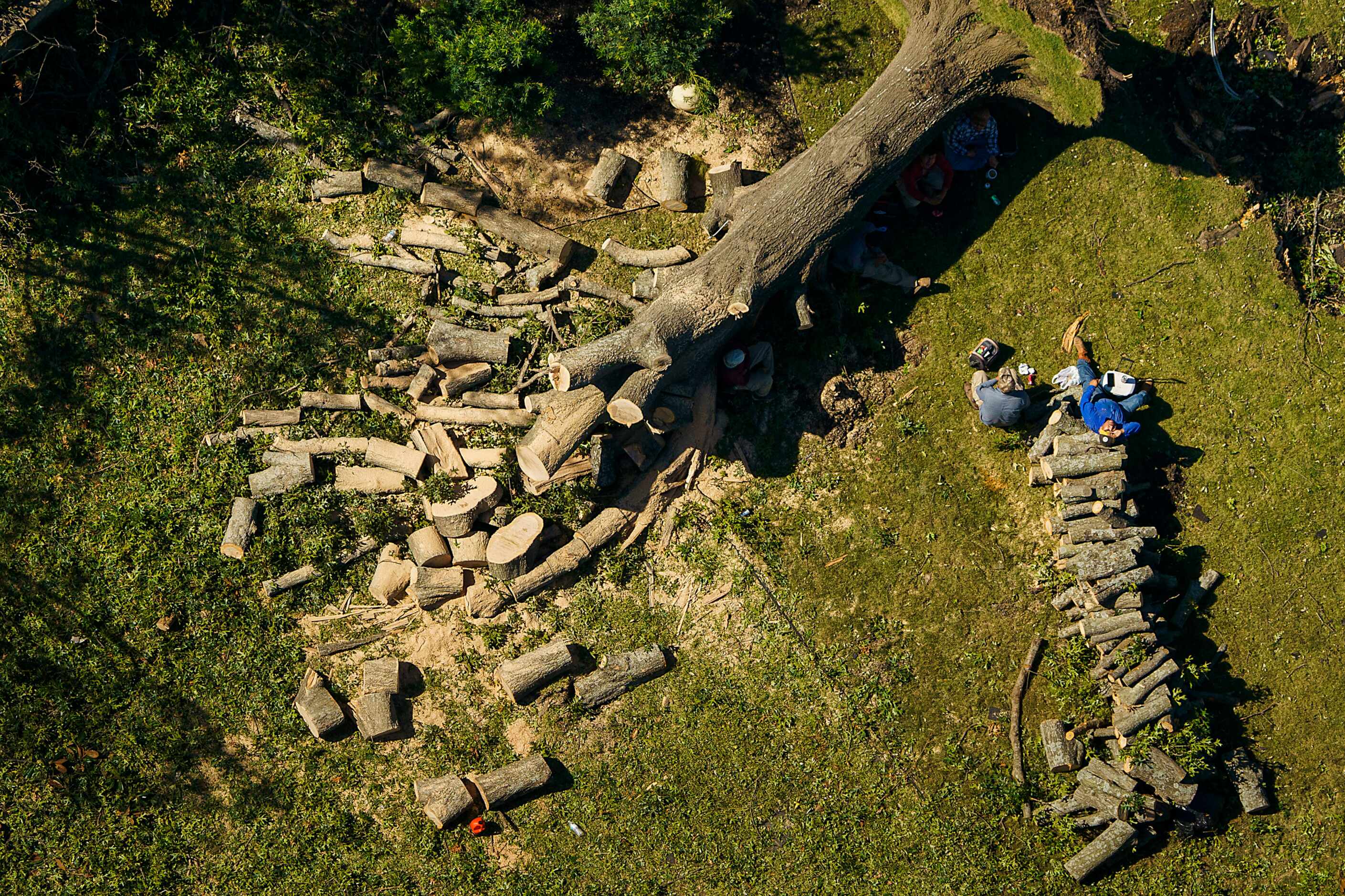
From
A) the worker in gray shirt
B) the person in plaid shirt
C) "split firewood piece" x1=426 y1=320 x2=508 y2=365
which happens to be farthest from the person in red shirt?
"split firewood piece" x1=426 y1=320 x2=508 y2=365

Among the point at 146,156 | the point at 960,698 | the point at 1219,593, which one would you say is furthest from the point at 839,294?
the point at 146,156

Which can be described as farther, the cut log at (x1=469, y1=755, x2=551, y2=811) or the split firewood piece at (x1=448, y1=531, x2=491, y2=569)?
the split firewood piece at (x1=448, y1=531, x2=491, y2=569)

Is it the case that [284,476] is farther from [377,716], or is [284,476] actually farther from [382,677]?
[377,716]

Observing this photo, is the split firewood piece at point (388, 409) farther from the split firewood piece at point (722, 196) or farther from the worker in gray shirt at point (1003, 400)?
the worker in gray shirt at point (1003, 400)

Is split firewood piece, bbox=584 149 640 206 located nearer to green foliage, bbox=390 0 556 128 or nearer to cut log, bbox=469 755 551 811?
green foliage, bbox=390 0 556 128

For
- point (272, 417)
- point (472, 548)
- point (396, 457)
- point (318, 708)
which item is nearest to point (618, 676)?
point (472, 548)
